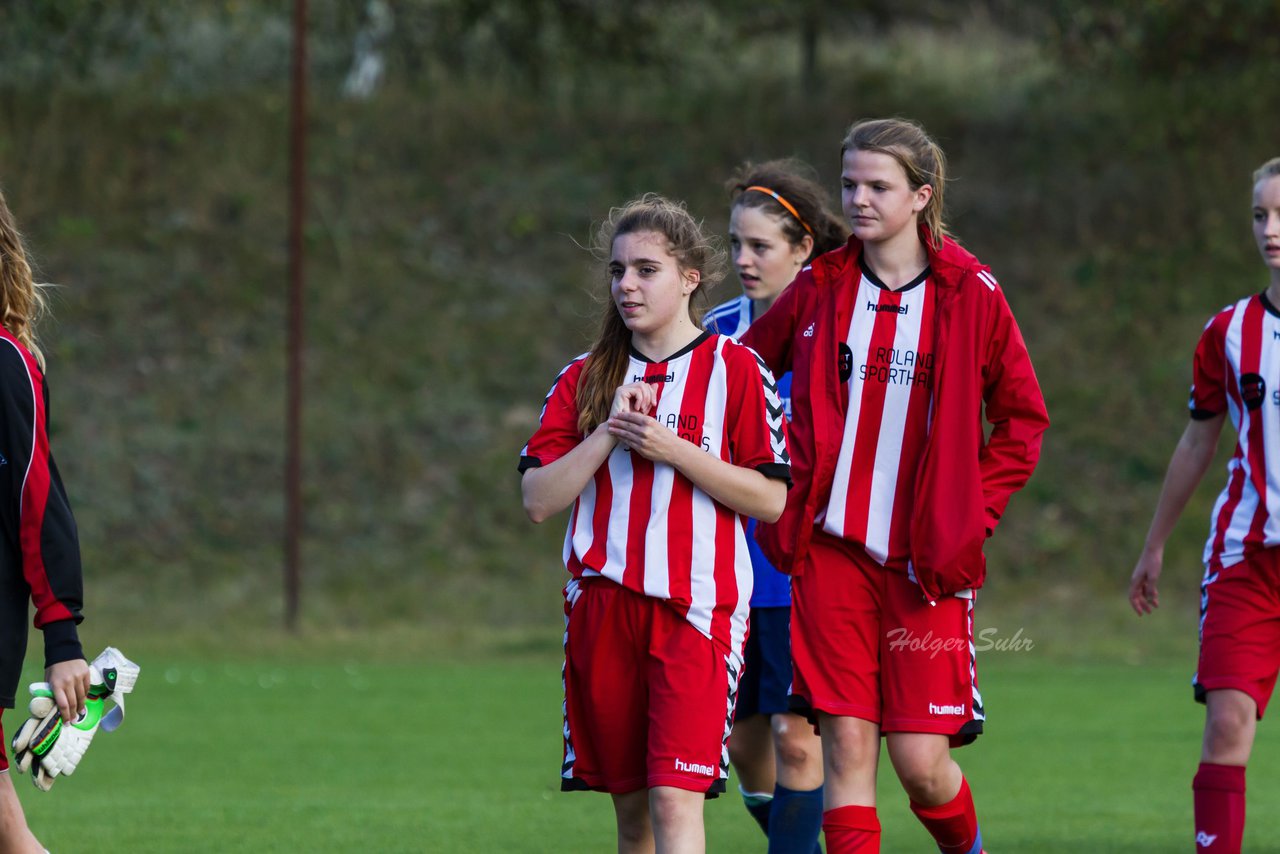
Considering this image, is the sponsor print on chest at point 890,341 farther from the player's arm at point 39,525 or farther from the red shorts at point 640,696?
the player's arm at point 39,525

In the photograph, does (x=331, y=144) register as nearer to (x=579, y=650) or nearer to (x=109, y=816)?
(x=109, y=816)

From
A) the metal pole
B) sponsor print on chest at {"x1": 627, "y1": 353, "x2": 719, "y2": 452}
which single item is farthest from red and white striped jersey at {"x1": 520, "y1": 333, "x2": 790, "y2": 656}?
the metal pole

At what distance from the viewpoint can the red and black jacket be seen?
3.87 m

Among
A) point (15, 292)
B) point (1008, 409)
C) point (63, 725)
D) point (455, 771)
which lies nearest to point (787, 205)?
point (1008, 409)

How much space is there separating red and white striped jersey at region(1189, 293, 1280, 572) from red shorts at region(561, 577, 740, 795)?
1.66 metres

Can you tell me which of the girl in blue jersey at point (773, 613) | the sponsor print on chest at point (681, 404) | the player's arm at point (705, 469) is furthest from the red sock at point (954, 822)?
the sponsor print on chest at point (681, 404)

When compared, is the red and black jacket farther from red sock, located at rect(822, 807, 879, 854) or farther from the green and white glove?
red sock, located at rect(822, 807, 879, 854)

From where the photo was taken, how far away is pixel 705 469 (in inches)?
163

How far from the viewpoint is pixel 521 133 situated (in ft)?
68.6

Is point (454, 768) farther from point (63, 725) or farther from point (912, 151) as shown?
point (912, 151)

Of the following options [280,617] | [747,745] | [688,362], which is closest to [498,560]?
[280,617]

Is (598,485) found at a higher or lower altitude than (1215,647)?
higher

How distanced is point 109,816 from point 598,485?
11.4 feet

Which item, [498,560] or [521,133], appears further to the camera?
[521,133]
